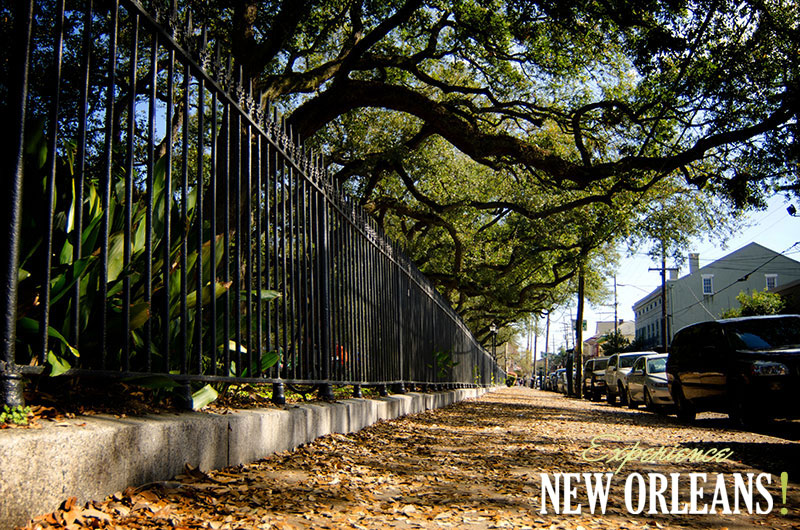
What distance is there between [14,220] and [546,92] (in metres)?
14.2

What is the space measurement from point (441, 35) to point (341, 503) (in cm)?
1359

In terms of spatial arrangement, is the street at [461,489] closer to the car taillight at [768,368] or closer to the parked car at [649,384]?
the car taillight at [768,368]

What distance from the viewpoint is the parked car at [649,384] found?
14430 mm

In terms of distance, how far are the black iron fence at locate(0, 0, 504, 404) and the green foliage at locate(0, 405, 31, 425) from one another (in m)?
0.07

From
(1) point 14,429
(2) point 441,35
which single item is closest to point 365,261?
(1) point 14,429

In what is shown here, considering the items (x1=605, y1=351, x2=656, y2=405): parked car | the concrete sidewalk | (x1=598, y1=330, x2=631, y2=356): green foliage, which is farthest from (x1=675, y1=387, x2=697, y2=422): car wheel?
(x1=598, y1=330, x2=631, y2=356): green foliage

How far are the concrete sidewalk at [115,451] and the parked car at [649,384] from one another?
12027mm

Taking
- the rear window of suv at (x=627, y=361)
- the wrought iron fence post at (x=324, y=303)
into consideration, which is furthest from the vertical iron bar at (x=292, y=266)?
the rear window of suv at (x=627, y=361)

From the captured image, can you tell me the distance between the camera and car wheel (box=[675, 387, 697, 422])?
11363mm

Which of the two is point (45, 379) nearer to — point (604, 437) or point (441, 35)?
point (604, 437)

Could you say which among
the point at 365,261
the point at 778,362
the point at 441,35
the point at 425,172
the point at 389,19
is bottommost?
the point at 778,362

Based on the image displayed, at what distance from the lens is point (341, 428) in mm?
6043

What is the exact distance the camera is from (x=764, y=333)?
391 inches

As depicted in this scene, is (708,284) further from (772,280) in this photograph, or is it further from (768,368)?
(768,368)
